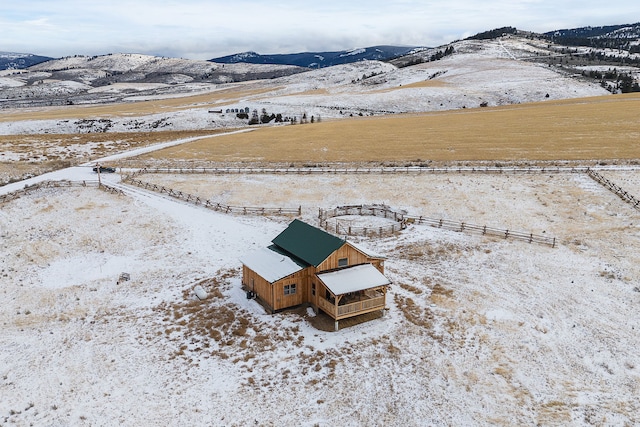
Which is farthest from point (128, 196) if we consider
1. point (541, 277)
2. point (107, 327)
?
point (541, 277)

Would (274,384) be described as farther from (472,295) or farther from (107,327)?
(472,295)

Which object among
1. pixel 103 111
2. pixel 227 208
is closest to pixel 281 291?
pixel 227 208

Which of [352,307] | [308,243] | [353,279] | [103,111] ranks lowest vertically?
[352,307]

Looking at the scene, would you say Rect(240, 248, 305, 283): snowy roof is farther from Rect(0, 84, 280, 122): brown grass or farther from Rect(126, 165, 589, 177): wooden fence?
Rect(0, 84, 280, 122): brown grass

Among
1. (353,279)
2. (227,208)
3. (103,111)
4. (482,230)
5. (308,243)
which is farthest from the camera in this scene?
(103,111)

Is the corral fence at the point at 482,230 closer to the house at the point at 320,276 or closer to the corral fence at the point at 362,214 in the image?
the corral fence at the point at 362,214

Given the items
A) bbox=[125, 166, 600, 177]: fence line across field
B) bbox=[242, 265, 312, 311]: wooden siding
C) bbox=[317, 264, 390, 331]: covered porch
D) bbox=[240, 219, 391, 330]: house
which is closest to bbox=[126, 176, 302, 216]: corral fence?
bbox=[125, 166, 600, 177]: fence line across field

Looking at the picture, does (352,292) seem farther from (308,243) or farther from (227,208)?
(227,208)
